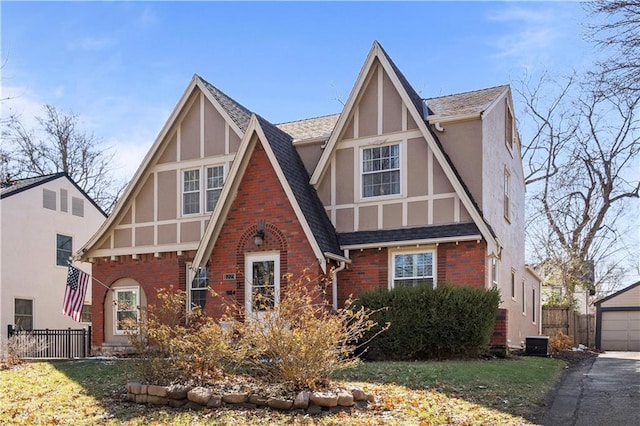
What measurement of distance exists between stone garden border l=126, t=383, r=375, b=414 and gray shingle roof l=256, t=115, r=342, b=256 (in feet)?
22.2

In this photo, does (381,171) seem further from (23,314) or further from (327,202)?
(23,314)

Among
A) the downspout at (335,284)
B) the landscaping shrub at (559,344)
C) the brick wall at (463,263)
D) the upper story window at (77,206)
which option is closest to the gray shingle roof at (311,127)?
the downspout at (335,284)

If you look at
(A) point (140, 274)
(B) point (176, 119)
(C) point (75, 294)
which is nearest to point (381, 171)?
(B) point (176, 119)

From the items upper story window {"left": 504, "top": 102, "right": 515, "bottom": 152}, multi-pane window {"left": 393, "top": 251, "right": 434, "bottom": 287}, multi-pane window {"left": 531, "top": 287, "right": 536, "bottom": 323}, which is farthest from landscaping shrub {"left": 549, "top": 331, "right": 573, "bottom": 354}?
multi-pane window {"left": 393, "top": 251, "right": 434, "bottom": 287}

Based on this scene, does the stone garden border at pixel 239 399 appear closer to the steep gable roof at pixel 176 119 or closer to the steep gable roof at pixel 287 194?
the steep gable roof at pixel 287 194

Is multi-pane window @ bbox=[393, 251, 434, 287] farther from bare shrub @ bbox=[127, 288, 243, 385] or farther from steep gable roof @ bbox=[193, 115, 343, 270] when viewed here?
bare shrub @ bbox=[127, 288, 243, 385]

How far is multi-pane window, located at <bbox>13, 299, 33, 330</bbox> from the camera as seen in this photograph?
24859 mm

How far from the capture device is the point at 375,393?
981 cm

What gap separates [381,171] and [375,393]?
8.71 m

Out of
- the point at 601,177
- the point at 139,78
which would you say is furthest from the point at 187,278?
the point at 601,177

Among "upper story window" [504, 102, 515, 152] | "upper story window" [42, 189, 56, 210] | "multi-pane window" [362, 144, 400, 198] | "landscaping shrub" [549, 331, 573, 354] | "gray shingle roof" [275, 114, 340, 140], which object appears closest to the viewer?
"multi-pane window" [362, 144, 400, 198]

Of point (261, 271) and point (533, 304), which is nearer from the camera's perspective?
point (261, 271)

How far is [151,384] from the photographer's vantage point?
404 inches

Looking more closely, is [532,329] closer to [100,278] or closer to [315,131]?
[315,131]
